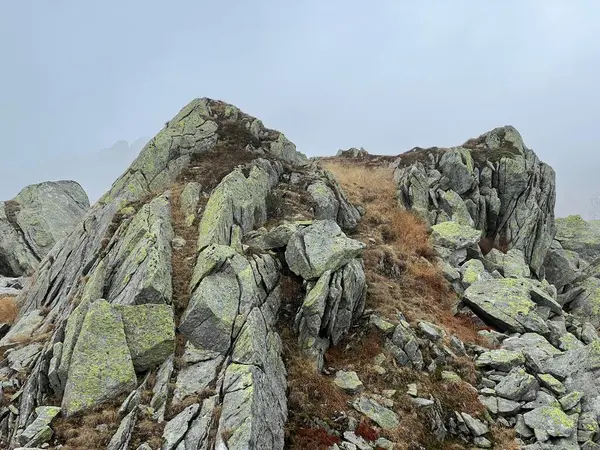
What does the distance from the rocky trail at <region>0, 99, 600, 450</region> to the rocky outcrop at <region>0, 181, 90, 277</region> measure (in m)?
13.3

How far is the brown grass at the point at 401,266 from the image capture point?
830 inches

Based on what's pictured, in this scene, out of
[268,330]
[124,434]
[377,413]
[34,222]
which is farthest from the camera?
[34,222]

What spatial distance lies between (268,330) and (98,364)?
6.19m

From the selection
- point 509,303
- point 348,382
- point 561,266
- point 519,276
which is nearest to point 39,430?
point 348,382

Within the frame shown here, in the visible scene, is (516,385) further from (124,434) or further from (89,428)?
(89,428)

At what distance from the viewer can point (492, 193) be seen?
40.6 m

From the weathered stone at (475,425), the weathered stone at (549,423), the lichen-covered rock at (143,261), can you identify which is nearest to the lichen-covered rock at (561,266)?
the weathered stone at (549,423)

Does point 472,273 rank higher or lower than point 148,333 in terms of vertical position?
higher

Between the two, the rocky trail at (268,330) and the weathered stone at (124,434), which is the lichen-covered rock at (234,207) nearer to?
the rocky trail at (268,330)

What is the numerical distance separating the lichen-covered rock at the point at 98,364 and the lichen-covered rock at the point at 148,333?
250mm

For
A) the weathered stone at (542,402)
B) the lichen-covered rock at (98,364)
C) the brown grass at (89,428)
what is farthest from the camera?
the weathered stone at (542,402)

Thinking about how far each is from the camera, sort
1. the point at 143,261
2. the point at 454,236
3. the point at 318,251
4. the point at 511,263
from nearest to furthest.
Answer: the point at 143,261
the point at 318,251
the point at 454,236
the point at 511,263

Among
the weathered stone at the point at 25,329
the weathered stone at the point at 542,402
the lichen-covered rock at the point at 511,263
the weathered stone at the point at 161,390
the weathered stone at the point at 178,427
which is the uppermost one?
the lichen-covered rock at the point at 511,263

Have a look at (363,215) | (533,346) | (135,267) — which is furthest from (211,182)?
(533,346)
